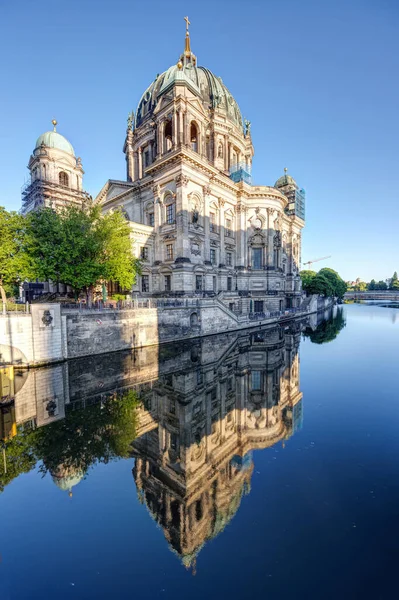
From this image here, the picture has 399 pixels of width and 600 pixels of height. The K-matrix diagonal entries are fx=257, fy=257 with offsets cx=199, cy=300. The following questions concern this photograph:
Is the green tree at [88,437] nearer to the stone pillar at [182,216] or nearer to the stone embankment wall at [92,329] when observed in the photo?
the stone embankment wall at [92,329]

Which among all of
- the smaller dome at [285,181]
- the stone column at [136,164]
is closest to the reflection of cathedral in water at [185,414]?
the stone column at [136,164]

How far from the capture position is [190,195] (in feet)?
98.5

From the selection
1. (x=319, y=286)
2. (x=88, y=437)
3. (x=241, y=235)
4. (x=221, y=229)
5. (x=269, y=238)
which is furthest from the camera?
(x=319, y=286)

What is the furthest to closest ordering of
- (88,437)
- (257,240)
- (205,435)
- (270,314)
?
(257,240) → (270,314) → (205,435) → (88,437)

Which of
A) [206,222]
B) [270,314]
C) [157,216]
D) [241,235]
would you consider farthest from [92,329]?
[241,235]

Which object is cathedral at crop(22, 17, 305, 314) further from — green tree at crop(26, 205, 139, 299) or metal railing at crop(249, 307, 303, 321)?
green tree at crop(26, 205, 139, 299)

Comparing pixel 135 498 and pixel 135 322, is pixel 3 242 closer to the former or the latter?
pixel 135 322

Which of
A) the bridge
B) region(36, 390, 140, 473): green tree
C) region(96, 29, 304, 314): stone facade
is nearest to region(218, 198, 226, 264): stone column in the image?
region(96, 29, 304, 314): stone facade

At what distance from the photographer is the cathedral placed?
2994 centimetres

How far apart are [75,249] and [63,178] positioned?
31.5 meters

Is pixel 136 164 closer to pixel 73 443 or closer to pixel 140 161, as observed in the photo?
pixel 140 161

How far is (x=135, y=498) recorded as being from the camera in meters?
6.45

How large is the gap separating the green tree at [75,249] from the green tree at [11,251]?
0.63 metres

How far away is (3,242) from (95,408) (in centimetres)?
1543
